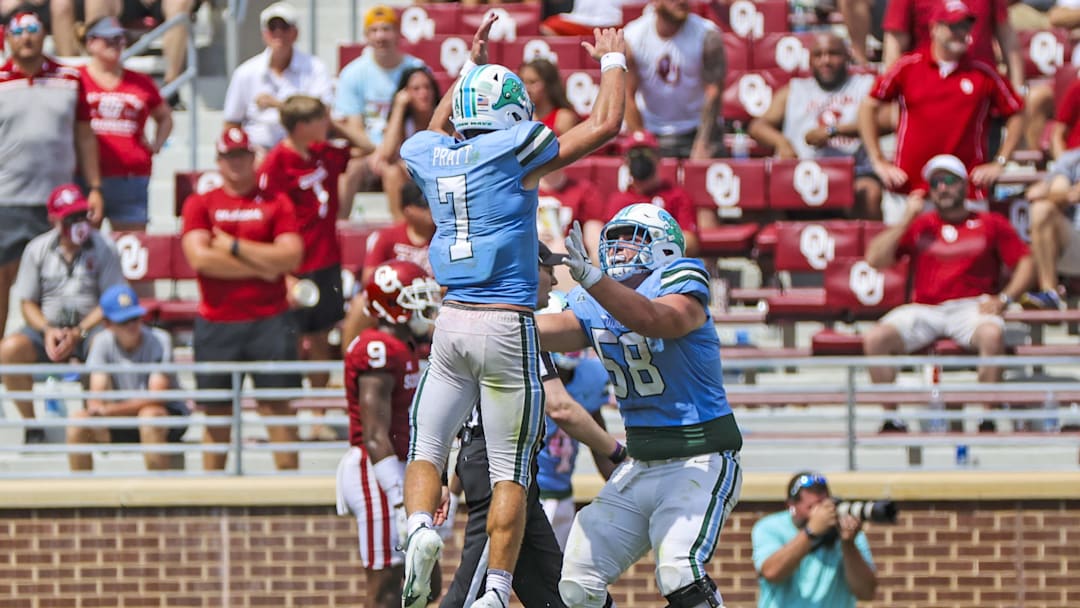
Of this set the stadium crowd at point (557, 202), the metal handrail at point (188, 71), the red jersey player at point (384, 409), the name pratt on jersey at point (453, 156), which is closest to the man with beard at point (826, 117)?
the stadium crowd at point (557, 202)

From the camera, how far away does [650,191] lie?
39.1 feet

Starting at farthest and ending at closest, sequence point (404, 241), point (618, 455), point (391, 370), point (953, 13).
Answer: point (953, 13) → point (404, 241) → point (391, 370) → point (618, 455)

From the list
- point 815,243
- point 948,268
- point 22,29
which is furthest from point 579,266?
point 22,29

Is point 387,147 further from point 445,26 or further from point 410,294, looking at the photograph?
point 410,294

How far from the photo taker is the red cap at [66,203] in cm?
1164

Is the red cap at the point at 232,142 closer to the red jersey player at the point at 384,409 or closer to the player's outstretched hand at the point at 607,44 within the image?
the red jersey player at the point at 384,409

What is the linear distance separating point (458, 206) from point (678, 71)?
6366 mm

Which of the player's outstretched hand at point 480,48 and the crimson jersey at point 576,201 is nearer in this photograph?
the player's outstretched hand at point 480,48

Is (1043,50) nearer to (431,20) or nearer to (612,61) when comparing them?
(431,20)

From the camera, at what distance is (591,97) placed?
549 inches

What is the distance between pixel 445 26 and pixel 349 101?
6.68 ft

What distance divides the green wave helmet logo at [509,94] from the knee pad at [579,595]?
1880mm

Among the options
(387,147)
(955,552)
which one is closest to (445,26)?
(387,147)

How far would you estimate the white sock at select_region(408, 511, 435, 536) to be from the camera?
23.8 feet
